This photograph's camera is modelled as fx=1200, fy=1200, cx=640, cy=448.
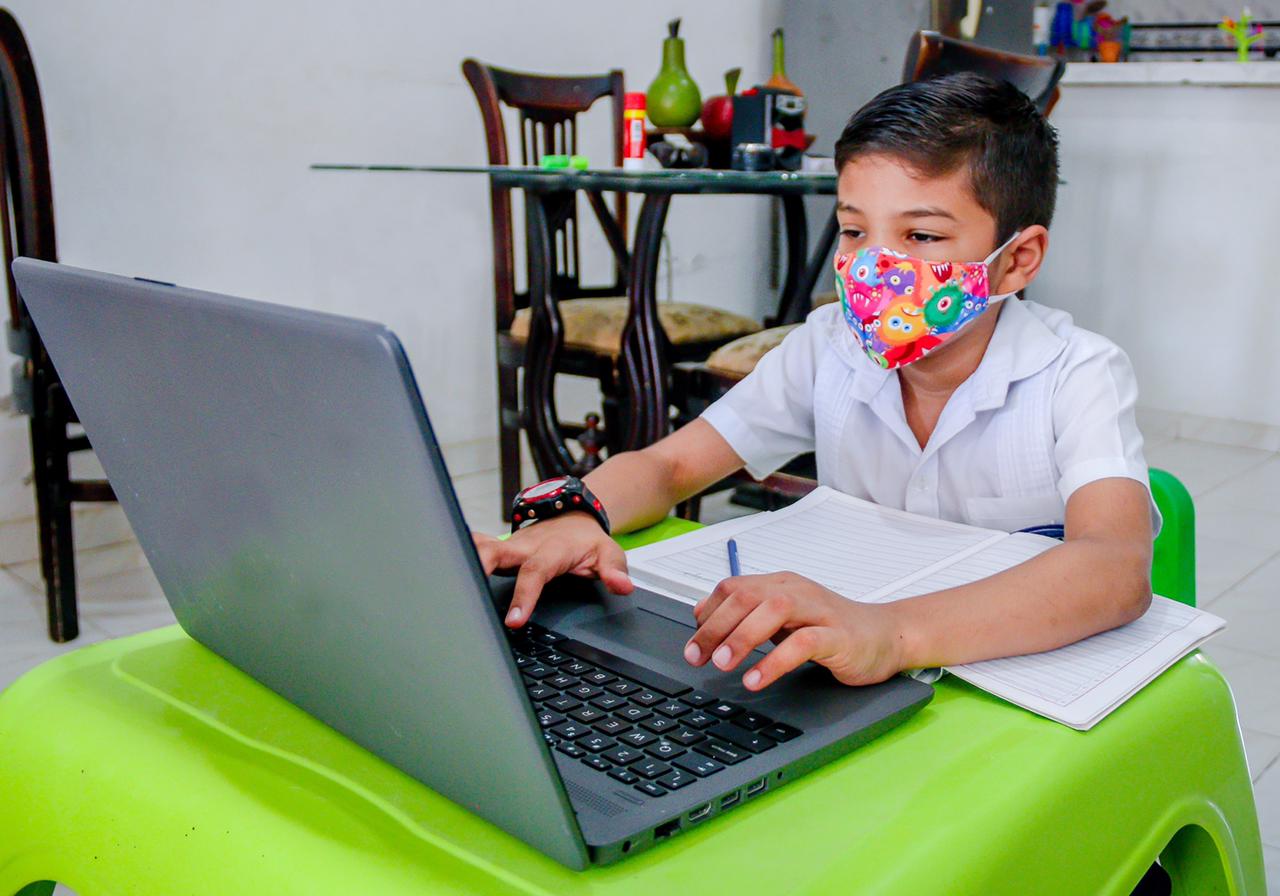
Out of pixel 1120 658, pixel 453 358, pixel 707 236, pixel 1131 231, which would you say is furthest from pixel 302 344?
pixel 1131 231

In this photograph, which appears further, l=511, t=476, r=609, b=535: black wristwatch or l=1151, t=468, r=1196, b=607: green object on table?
l=1151, t=468, r=1196, b=607: green object on table

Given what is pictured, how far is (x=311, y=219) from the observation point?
270 centimetres

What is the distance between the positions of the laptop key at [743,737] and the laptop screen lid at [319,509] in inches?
4.6

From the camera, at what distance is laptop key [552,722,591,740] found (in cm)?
54

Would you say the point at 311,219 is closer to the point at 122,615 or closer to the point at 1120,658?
the point at 122,615

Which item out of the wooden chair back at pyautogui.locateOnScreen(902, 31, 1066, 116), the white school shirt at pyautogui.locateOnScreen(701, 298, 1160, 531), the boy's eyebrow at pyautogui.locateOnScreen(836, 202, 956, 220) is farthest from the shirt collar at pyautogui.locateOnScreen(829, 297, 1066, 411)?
the wooden chair back at pyautogui.locateOnScreen(902, 31, 1066, 116)

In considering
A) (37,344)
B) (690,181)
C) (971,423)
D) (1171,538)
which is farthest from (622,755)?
(37,344)

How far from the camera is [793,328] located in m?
2.13

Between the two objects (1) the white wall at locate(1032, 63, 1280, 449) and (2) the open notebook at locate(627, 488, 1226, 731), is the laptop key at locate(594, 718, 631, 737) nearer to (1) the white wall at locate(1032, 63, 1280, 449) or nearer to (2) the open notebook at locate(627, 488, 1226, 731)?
(2) the open notebook at locate(627, 488, 1226, 731)

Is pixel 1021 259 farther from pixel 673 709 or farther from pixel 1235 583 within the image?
pixel 1235 583

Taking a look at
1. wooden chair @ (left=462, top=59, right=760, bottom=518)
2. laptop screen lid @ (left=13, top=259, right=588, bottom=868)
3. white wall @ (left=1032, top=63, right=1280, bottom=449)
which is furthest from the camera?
white wall @ (left=1032, top=63, right=1280, bottom=449)

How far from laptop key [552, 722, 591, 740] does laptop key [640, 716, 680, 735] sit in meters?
0.03

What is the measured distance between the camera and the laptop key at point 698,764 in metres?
0.51

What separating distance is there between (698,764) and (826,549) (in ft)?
1.12
